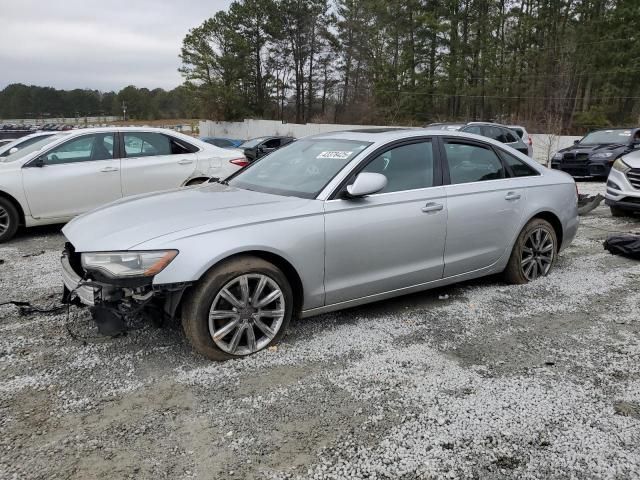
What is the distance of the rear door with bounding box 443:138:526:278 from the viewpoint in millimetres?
4242

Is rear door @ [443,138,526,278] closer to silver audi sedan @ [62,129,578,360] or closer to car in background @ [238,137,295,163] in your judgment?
silver audi sedan @ [62,129,578,360]

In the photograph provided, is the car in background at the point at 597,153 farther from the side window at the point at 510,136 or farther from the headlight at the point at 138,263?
the headlight at the point at 138,263

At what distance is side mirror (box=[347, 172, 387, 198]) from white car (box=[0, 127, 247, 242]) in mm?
4518

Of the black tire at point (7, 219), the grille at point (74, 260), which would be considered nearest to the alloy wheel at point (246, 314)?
the grille at point (74, 260)

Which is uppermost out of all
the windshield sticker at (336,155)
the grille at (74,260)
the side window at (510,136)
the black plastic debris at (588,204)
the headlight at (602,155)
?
the side window at (510,136)

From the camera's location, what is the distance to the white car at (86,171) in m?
6.69

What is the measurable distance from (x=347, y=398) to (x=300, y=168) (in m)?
1.95

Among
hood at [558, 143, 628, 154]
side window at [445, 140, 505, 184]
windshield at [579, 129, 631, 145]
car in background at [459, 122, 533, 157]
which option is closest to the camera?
side window at [445, 140, 505, 184]

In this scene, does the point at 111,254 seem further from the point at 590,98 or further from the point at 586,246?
the point at 590,98

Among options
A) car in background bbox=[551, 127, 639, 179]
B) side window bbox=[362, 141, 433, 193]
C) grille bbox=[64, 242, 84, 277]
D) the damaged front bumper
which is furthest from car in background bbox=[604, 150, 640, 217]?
grille bbox=[64, 242, 84, 277]

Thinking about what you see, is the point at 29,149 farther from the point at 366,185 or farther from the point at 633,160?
the point at 633,160

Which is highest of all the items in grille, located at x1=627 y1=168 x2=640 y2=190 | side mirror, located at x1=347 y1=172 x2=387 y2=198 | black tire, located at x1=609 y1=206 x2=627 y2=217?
side mirror, located at x1=347 y1=172 x2=387 y2=198

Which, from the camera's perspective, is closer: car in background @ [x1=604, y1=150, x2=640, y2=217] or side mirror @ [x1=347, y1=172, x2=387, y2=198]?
side mirror @ [x1=347, y1=172, x2=387, y2=198]

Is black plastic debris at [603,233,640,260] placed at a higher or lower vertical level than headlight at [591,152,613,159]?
lower
